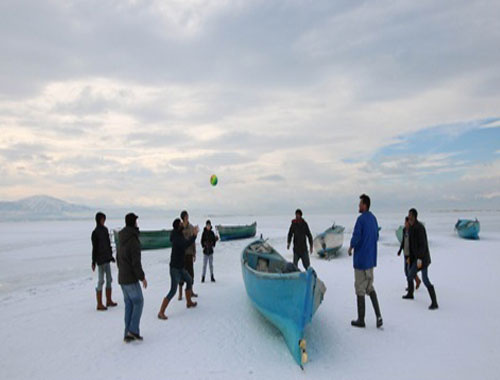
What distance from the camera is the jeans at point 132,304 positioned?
554 centimetres

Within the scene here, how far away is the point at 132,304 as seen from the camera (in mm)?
5660

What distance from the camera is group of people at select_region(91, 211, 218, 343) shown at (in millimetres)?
5500

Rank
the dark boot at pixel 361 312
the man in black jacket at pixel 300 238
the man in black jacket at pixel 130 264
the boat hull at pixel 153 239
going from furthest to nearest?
the boat hull at pixel 153 239 → the man in black jacket at pixel 300 238 → the dark boot at pixel 361 312 → the man in black jacket at pixel 130 264

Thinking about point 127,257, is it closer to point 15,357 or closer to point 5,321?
point 15,357

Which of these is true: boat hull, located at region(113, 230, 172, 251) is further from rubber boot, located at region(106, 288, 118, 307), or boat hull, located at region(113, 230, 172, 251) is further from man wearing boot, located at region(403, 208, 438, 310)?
man wearing boot, located at region(403, 208, 438, 310)

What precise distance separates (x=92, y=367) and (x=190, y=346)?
4.99 feet

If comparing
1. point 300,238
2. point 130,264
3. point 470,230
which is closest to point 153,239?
point 300,238

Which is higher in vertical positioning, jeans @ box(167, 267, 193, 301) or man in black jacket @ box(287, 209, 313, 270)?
man in black jacket @ box(287, 209, 313, 270)

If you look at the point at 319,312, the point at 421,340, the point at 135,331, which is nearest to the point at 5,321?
the point at 135,331

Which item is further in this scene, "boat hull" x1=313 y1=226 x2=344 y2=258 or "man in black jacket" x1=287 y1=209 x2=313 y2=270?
"boat hull" x1=313 y1=226 x2=344 y2=258

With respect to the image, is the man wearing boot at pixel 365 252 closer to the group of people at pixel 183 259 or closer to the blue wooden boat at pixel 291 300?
the group of people at pixel 183 259

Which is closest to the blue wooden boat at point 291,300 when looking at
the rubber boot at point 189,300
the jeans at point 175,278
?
the jeans at point 175,278

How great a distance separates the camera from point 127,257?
5.52 meters

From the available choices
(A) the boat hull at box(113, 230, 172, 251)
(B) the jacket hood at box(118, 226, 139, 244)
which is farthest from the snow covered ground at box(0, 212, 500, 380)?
(A) the boat hull at box(113, 230, 172, 251)
